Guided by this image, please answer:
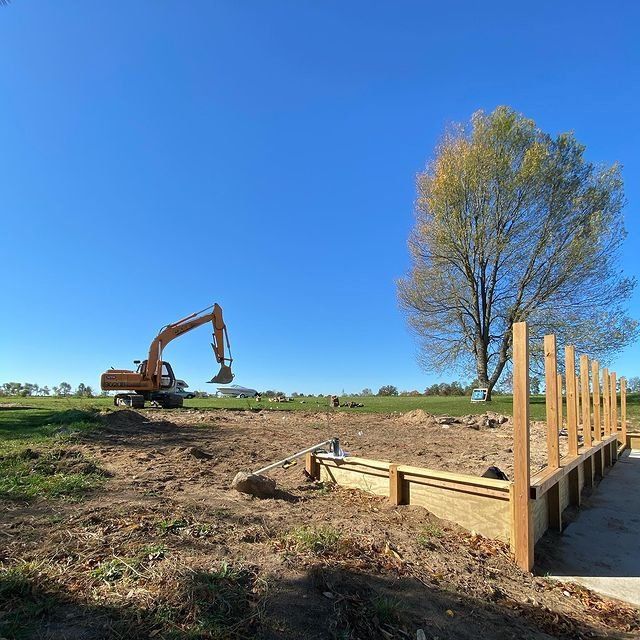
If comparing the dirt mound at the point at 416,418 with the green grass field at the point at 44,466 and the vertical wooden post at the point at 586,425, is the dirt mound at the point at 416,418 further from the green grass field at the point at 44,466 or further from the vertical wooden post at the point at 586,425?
the green grass field at the point at 44,466

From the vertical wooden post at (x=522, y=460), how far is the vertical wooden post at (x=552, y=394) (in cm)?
100

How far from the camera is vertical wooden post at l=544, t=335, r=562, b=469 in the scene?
4480mm

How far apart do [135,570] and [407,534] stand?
2172 millimetres

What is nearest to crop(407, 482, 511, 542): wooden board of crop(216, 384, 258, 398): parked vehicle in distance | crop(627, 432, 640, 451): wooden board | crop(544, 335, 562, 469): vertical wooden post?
crop(544, 335, 562, 469): vertical wooden post

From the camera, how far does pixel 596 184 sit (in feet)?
65.1

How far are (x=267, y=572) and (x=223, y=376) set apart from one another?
17.4m

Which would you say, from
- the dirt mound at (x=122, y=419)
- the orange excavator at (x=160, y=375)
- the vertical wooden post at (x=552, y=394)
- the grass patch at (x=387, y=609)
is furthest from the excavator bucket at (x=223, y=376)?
the grass patch at (x=387, y=609)

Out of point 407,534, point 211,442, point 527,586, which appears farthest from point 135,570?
point 211,442

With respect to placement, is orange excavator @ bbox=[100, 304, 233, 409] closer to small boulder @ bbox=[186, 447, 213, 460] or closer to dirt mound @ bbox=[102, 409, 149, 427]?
dirt mound @ bbox=[102, 409, 149, 427]

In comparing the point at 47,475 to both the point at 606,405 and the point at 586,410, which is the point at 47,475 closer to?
the point at 586,410

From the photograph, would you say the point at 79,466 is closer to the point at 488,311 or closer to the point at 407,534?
the point at 407,534

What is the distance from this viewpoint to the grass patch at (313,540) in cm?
316

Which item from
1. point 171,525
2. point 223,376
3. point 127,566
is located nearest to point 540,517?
point 171,525

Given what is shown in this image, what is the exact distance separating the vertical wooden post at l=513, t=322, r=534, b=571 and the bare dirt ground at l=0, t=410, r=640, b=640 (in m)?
0.20
